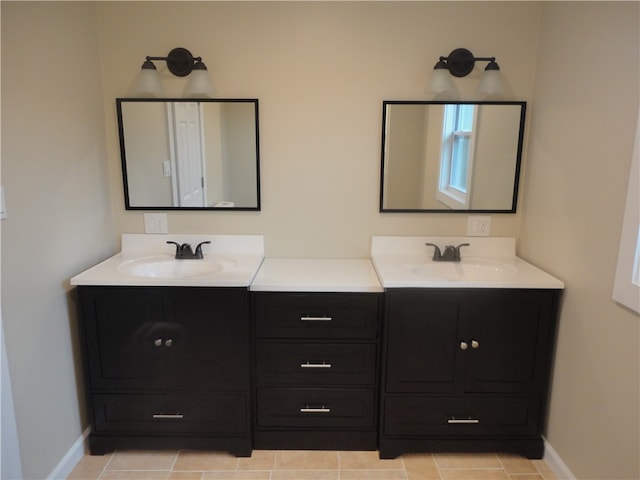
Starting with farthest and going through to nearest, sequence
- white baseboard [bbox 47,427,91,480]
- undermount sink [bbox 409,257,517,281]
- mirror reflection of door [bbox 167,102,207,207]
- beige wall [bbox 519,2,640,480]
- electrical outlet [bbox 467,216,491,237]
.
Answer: electrical outlet [bbox 467,216,491,237]
mirror reflection of door [bbox 167,102,207,207]
undermount sink [bbox 409,257,517,281]
white baseboard [bbox 47,427,91,480]
beige wall [bbox 519,2,640,480]

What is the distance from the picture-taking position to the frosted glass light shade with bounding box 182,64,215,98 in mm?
2180

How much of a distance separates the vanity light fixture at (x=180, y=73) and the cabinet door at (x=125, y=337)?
0.99 m

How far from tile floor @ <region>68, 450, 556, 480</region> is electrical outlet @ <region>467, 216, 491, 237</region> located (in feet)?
3.59

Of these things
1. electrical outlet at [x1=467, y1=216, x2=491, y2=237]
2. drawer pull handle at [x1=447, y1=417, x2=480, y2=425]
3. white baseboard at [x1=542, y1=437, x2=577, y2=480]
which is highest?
electrical outlet at [x1=467, y1=216, x2=491, y2=237]

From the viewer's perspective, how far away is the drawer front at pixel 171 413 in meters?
2.04

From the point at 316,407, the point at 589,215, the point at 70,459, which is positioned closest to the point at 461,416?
the point at 316,407

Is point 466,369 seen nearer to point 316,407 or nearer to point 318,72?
point 316,407

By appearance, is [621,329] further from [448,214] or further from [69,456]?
[69,456]

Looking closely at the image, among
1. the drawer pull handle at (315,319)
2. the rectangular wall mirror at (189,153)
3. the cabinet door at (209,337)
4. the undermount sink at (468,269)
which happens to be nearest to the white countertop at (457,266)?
the undermount sink at (468,269)

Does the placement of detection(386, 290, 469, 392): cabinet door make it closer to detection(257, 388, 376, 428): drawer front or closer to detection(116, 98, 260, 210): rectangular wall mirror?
detection(257, 388, 376, 428): drawer front

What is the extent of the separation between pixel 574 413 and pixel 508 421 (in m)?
0.30

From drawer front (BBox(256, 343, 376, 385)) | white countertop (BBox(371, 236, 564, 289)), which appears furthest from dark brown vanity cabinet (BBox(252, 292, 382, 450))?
white countertop (BBox(371, 236, 564, 289))

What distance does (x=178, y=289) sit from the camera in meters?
1.92

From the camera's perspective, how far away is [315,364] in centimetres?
203
